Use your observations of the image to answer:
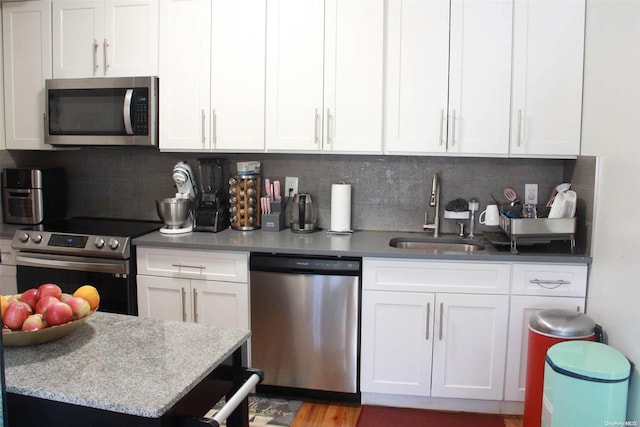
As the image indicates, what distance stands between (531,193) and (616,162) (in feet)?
2.69

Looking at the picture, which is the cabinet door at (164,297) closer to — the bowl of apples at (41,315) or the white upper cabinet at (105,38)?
the white upper cabinet at (105,38)

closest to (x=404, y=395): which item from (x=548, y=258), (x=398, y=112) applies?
(x=548, y=258)

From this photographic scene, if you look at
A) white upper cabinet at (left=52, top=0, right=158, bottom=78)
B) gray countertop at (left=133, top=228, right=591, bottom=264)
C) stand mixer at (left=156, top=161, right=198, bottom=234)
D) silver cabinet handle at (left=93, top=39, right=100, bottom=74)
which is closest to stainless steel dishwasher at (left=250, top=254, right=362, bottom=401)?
gray countertop at (left=133, top=228, right=591, bottom=264)

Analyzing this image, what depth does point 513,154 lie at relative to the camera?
2869mm

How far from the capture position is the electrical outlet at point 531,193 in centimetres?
317

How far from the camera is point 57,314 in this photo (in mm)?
1464

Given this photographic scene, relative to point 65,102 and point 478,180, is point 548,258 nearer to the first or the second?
point 478,180

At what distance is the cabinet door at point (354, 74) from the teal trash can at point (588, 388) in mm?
1458

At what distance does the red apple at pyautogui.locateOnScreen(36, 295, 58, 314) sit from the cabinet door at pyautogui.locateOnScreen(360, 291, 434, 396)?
1.62 meters

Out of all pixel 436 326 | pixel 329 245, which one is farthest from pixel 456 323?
pixel 329 245

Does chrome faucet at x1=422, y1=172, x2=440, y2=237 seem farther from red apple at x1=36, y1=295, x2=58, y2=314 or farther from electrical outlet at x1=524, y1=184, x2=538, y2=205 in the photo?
red apple at x1=36, y1=295, x2=58, y2=314

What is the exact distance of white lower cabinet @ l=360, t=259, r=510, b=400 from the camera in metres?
2.71

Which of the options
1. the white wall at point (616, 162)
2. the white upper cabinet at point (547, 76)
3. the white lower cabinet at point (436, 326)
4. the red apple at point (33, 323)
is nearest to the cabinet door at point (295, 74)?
the white lower cabinet at point (436, 326)

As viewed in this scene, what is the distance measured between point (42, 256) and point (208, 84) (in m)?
1.39
